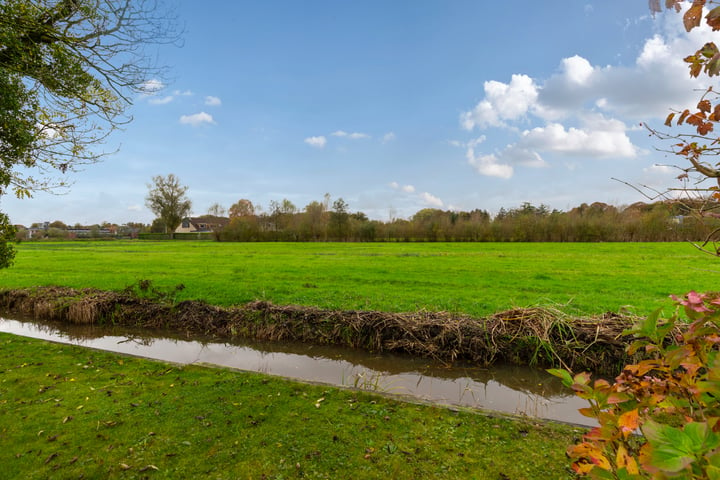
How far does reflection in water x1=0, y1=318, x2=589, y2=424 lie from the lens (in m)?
5.48

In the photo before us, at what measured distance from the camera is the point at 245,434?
3.60m

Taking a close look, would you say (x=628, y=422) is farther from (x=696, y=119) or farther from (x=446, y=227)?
(x=446, y=227)

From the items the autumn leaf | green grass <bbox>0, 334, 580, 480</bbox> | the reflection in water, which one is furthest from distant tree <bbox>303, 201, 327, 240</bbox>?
the autumn leaf

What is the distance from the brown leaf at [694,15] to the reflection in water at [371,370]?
14.2 feet

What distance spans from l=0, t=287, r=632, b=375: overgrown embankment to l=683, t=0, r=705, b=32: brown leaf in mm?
5709

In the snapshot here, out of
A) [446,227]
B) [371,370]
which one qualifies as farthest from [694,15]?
[446,227]

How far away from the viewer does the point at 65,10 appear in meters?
5.34

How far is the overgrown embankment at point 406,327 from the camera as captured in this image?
6379 mm

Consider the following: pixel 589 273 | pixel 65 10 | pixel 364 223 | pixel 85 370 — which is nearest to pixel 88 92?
pixel 65 10

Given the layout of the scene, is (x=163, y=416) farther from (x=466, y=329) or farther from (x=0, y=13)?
(x=0, y=13)

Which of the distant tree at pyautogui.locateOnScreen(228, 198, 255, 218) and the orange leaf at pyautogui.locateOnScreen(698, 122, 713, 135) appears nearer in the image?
the orange leaf at pyautogui.locateOnScreen(698, 122, 713, 135)

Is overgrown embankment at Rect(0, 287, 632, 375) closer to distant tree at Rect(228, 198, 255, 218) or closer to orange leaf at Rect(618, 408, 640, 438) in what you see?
orange leaf at Rect(618, 408, 640, 438)

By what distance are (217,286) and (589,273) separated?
15979mm

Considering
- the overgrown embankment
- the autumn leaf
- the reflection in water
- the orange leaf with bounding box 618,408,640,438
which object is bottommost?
the reflection in water
